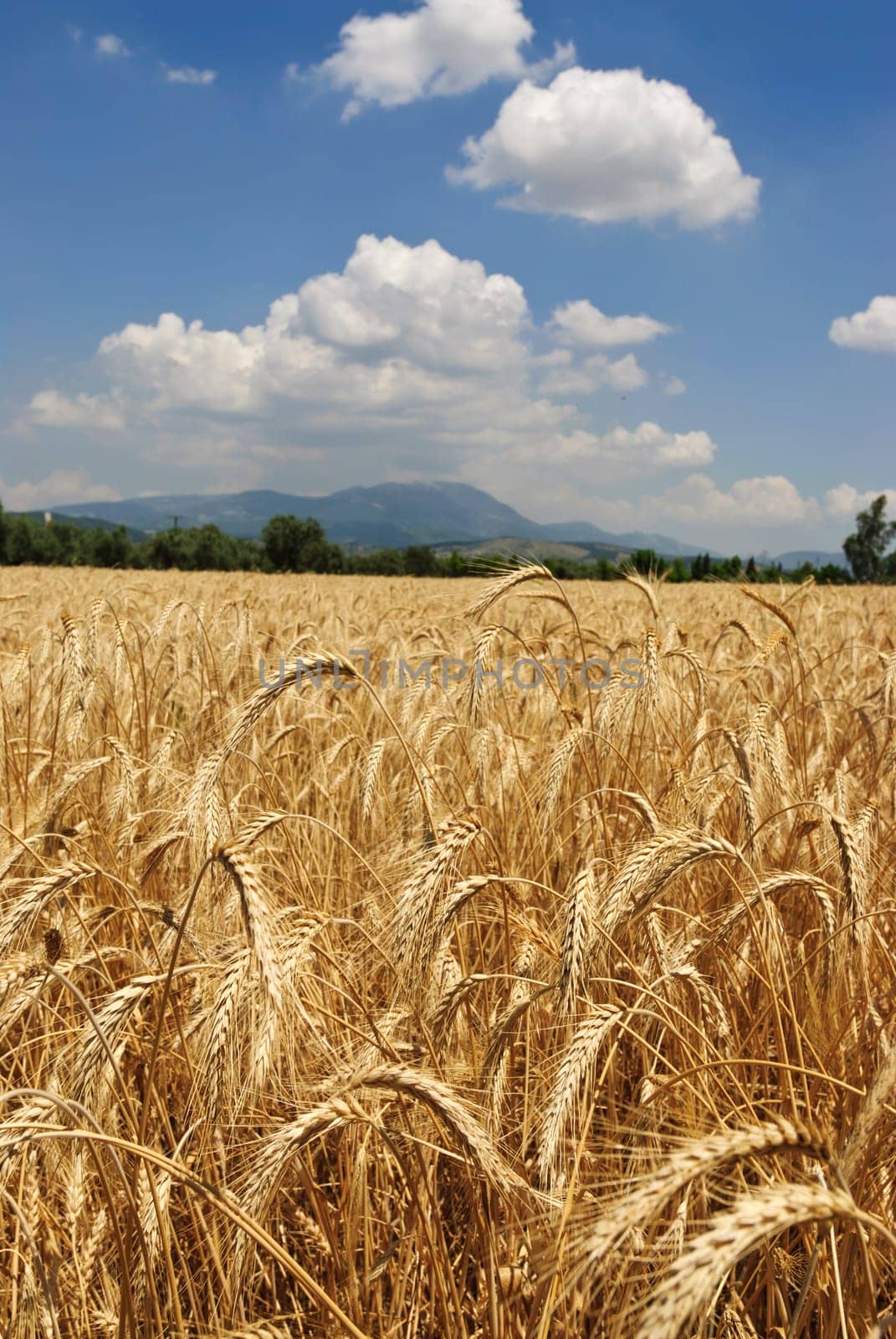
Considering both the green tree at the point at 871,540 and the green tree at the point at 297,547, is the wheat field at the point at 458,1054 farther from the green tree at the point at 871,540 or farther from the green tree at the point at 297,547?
the green tree at the point at 871,540

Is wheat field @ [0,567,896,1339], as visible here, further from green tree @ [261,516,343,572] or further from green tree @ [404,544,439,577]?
green tree @ [261,516,343,572]

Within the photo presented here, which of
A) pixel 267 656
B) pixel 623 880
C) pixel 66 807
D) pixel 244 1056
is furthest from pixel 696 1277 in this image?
pixel 267 656

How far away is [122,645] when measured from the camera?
13.1 feet

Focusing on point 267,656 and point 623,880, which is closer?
point 623,880

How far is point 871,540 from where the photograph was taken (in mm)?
106500

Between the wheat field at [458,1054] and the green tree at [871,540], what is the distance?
116069 mm

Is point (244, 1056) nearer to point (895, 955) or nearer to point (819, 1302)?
point (819, 1302)

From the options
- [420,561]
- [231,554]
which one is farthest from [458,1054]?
[420,561]

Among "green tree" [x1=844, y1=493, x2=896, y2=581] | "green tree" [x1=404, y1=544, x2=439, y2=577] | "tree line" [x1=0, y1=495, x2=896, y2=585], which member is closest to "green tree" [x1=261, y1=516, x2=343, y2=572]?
"tree line" [x1=0, y1=495, x2=896, y2=585]

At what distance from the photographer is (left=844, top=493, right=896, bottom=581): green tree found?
106 meters

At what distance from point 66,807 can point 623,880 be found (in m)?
1.94

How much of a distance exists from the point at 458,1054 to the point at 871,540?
4704 inches

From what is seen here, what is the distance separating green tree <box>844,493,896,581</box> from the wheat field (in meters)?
116

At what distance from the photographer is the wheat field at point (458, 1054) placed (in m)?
1.35
